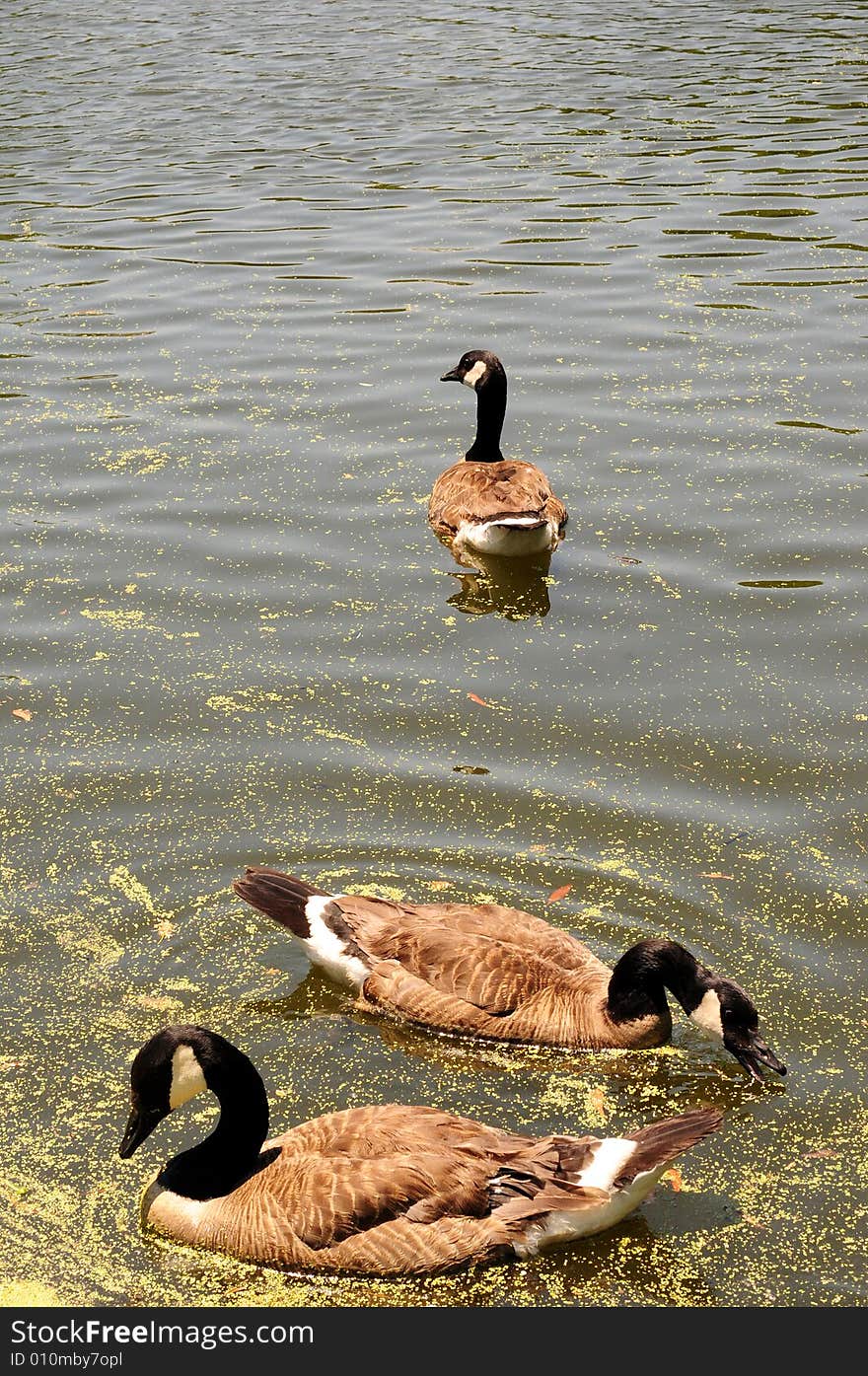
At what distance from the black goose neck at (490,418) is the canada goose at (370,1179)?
6.69m

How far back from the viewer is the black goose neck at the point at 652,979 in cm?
651

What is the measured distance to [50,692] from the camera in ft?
30.3

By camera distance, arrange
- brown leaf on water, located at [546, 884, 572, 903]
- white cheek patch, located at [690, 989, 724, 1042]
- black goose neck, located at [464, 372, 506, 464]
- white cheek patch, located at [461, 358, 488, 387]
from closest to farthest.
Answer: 1. white cheek patch, located at [690, 989, 724, 1042]
2. brown leaf on water, located at [546, 884, 572, 903]
3. black goose neck, located at [464, 372, 506, 464]
4. white cheek patch, located at [461, 358, 488, 387]

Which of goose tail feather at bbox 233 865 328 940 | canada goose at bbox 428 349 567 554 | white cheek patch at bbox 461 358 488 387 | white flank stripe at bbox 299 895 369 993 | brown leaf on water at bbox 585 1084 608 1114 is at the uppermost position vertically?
white cheek patch at bbox 461 358 488 387

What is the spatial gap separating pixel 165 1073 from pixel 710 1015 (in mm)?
2136

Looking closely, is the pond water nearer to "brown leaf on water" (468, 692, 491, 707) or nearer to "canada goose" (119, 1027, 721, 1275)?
"brown leaf on water" (468, 692, 491, 707)

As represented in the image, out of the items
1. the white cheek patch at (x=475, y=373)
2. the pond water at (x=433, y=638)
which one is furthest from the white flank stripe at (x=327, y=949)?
the white cheek patch at (x=475, y=373)

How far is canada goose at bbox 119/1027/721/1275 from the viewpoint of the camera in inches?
218

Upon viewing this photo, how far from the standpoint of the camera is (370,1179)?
5.57 m

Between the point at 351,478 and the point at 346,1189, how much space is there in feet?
23.4

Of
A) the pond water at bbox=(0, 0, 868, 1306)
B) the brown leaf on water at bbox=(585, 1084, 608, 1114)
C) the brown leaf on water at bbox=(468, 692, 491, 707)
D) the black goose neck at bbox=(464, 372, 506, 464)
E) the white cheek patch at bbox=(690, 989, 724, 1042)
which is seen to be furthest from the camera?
the black goose neck at bbox=(464, 372, 506, 464)

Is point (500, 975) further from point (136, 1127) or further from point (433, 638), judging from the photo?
point (433, 638)

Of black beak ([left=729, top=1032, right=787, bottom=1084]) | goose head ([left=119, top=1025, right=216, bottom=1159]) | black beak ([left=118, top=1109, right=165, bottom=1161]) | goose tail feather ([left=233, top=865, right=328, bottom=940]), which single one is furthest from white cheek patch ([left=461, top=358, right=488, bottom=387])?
black beak ([left=118, top=1109, right=165, bottom=1161])

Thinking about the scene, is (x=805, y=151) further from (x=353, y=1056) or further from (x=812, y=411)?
(x=353, y=1056)
